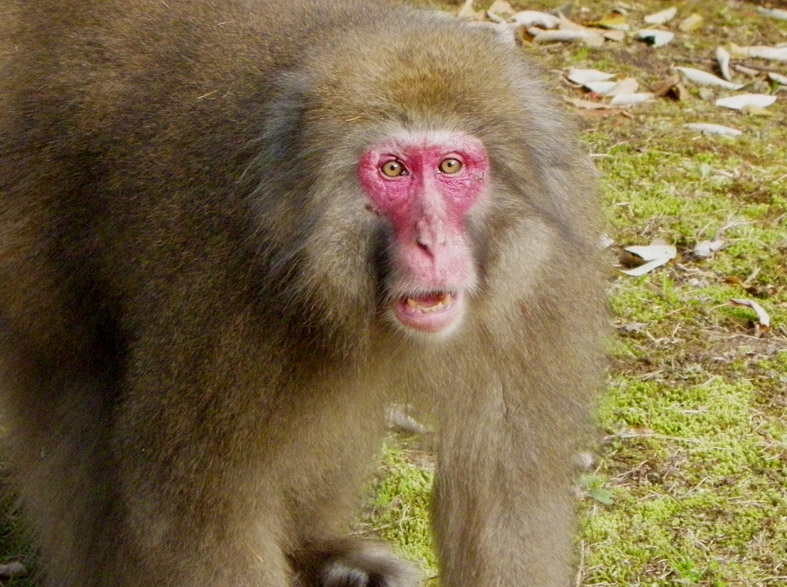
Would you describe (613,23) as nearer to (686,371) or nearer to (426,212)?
(686,371)

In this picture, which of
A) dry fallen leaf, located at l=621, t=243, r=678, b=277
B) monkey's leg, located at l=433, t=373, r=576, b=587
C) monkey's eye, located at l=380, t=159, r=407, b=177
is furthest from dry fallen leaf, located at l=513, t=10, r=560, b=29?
monkey's eye, located at l=380, t=159, r=407, b=177

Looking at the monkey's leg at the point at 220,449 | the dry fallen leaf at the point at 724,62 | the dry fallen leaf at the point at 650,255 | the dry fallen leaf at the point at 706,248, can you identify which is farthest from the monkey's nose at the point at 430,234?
the dry fallen leaf at the point at 724,62

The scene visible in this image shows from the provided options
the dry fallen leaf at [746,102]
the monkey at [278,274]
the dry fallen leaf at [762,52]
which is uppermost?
the monkey at [278,274]

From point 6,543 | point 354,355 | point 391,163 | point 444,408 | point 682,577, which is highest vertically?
point 391,163

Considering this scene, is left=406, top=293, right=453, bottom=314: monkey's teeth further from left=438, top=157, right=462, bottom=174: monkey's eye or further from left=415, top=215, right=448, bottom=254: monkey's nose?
left=438, top=157, right=462, bottom=174: monkey's eye

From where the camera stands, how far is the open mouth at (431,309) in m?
3.94

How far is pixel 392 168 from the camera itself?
3.96 metres

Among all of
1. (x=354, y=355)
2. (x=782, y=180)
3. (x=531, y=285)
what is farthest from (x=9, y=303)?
(x=782, y=180)

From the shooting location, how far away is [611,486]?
226 inches

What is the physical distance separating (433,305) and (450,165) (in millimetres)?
411

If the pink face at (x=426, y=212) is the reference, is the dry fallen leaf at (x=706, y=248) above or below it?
below

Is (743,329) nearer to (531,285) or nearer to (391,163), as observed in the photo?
(531,285)

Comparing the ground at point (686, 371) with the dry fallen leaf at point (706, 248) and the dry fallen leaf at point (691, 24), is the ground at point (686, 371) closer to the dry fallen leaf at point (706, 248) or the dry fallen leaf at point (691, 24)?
the dry fallen leaf at point (706, 248)

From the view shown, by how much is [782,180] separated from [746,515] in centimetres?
286
